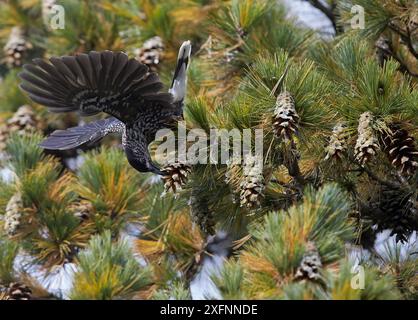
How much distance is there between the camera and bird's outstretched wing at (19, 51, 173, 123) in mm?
3131

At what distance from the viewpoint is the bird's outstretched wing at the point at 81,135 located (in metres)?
3.58

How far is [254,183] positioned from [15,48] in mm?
2623

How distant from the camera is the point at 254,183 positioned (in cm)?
281

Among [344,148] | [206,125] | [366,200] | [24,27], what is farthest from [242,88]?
[24,27]

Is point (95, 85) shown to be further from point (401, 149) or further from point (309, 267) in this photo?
point (309, 267)

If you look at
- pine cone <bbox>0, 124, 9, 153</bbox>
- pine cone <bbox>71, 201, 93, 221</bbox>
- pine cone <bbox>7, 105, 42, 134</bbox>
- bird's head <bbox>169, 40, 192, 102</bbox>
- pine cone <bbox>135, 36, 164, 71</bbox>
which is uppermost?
pine cone <bbox>135, 36, 164, 71</bbox>

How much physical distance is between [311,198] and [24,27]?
3178 mm

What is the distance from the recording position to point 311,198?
8.18ft

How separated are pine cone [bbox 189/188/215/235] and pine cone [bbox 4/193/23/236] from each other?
0.82 metres

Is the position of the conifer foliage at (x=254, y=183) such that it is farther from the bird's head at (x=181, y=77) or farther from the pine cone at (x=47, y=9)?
the pine cone at (x=47, y=9)
